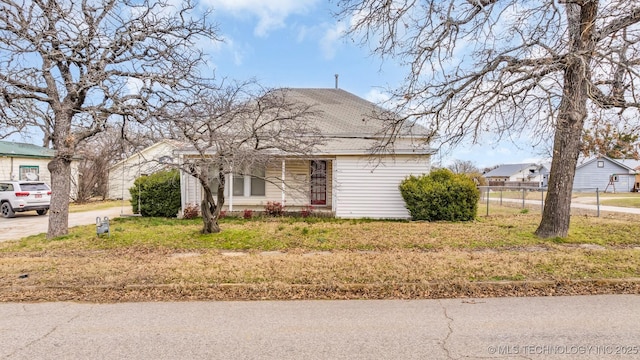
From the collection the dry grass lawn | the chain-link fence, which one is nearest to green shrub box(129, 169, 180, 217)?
the dry grass lawn

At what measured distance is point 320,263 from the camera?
6.57m

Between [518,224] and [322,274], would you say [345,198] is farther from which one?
[322,274]

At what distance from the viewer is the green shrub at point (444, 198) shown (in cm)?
1212

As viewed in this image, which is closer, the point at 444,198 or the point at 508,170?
the point at 444,198

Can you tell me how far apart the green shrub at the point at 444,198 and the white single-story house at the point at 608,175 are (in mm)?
41512

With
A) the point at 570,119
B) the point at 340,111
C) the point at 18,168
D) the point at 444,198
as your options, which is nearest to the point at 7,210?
the point at 18,168

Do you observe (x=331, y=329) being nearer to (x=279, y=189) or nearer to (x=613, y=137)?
(x=279, y=189)

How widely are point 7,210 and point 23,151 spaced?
29.3 feet

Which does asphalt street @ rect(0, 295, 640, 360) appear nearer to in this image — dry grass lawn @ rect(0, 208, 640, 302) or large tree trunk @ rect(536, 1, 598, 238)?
dry grass lawn @ rect(0, 208, 640, 302)

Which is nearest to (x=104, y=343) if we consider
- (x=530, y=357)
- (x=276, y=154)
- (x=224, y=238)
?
(x=530, y=357)

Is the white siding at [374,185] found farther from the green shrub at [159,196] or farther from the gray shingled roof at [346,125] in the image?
the green shrub at [159,196]

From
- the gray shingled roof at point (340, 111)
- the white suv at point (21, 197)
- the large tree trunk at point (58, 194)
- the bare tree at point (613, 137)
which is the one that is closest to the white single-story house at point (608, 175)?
the bare tree at point (613, 137)

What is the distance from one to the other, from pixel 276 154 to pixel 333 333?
25.5ft

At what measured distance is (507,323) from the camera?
4.13 metres
